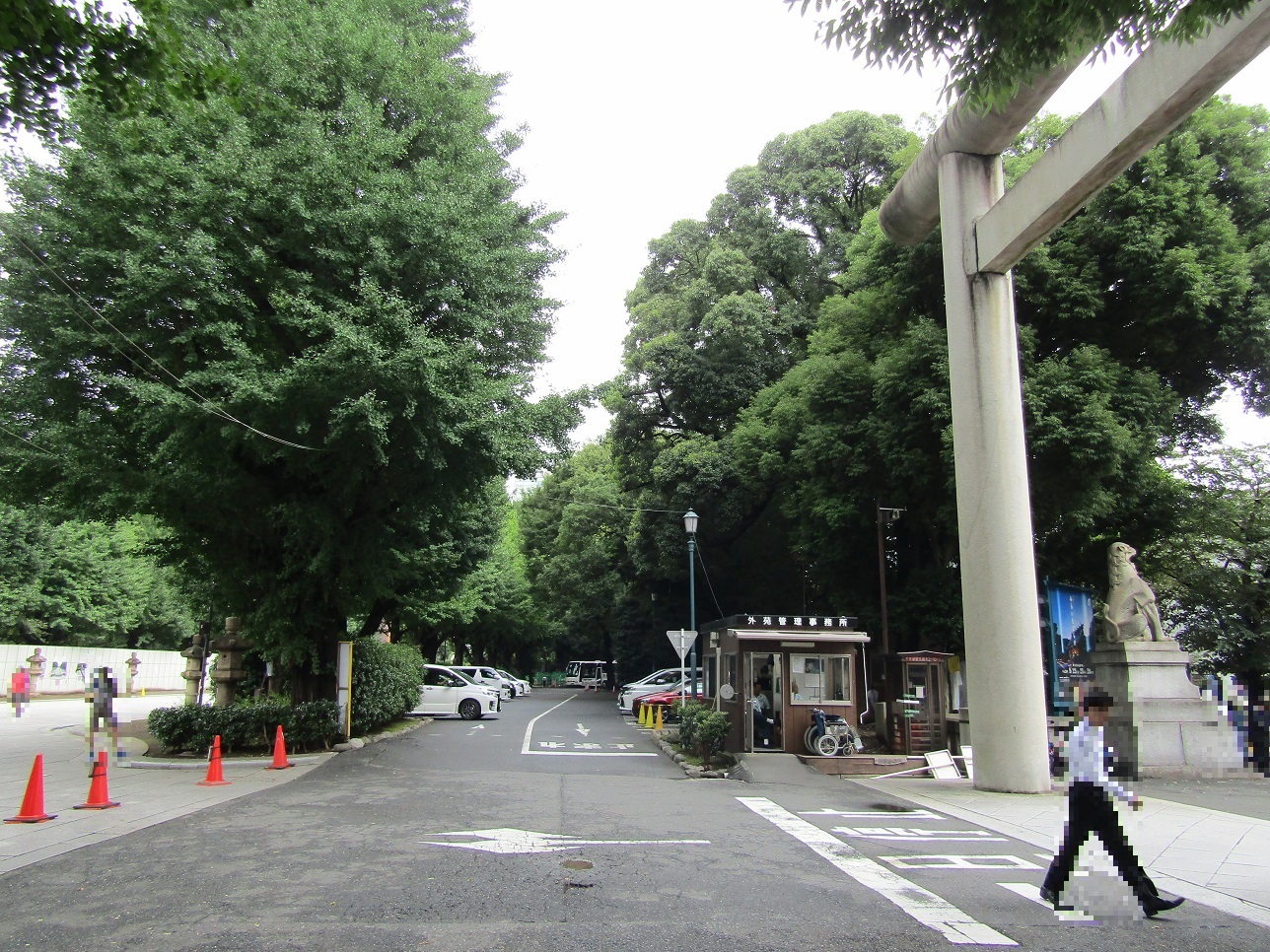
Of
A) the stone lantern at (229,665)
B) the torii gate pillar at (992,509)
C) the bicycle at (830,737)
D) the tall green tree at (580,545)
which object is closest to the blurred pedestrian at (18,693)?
the stone lantern at (229,665)

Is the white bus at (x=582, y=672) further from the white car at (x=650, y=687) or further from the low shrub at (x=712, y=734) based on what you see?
the low shrub at (x=712, y=734)

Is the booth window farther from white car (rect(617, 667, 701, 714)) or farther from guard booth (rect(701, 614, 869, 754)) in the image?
white car (rect(617, 667, 701, 714))

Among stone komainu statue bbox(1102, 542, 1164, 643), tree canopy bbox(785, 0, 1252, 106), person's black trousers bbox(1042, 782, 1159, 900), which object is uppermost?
tree canopy bbox(785, 0, 1252, 106)

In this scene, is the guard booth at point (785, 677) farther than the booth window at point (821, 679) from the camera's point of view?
No

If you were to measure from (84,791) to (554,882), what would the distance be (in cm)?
832

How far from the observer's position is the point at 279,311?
47.2 feet

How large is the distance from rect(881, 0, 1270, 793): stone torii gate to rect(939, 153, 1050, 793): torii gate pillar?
0.02 metres

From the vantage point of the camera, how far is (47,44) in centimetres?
642

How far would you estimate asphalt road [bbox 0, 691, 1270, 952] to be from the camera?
5453 mm

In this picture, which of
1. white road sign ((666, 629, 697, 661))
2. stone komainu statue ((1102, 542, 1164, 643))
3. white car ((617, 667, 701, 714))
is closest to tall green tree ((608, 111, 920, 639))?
white car ((617, 667, 701, 714))

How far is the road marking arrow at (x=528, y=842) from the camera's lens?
8148 millimetres

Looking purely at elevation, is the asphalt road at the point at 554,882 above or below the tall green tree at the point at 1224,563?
below

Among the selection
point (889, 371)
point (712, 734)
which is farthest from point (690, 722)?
point (889, 371)

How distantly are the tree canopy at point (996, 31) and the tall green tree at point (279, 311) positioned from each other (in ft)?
29.0
